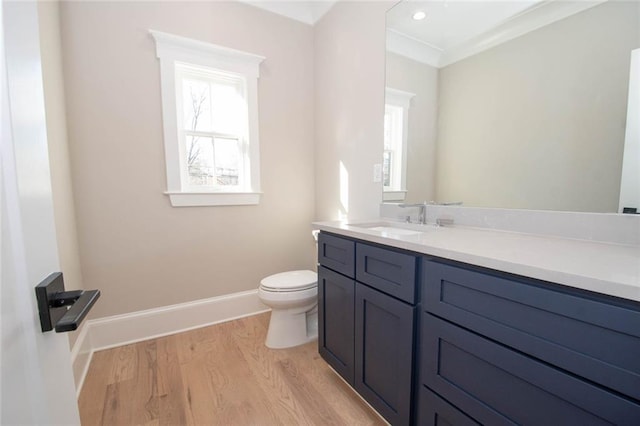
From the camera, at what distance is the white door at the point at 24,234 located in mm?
361

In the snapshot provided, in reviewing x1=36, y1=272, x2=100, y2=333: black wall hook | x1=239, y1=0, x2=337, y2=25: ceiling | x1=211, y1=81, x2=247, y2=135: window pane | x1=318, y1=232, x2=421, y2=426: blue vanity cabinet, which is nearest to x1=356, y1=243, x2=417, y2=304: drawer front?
x1=318, y1=232, x2=421, y2=426: blue vanity cabinet

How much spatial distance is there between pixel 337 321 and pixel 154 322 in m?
1.50

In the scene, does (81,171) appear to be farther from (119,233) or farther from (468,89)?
(468,89)

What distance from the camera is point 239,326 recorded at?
7.42 ft

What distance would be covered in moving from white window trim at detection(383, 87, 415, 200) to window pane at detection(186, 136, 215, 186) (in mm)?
1487

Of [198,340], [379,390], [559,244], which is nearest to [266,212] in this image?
[198,340]

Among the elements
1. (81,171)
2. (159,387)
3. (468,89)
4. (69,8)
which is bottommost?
(159,387)

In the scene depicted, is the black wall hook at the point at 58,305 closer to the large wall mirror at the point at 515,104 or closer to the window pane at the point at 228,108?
the large wall mirror at the point at 515,104

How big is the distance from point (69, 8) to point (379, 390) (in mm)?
2866

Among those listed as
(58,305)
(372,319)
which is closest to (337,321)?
(372,319)

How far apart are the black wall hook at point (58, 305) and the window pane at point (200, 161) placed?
1.85 metres

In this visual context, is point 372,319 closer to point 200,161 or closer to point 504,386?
point 504,386

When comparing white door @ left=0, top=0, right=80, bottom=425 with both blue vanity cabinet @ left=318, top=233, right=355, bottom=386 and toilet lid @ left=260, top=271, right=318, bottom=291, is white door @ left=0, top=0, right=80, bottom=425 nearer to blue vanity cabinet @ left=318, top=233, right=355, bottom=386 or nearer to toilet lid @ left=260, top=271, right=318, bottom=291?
blue vanity cabinet @ left=318, top=233, right=355, bottom=386

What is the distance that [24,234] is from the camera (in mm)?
409
